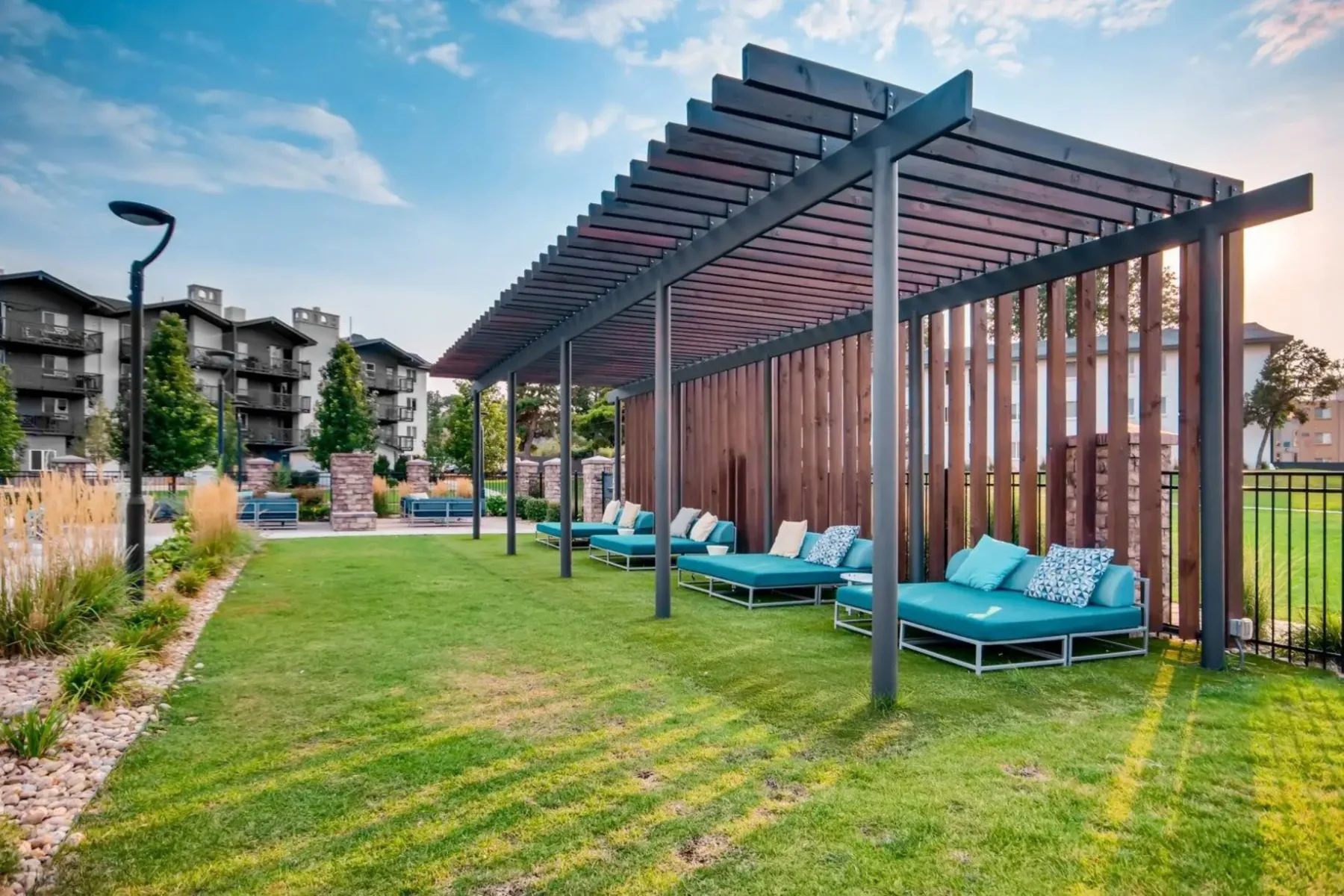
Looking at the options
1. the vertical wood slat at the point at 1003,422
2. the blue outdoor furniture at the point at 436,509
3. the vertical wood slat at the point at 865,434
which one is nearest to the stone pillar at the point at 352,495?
the blue outdoor furniture at the point at 436,509

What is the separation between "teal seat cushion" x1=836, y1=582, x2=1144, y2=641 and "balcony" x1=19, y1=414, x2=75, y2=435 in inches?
1454

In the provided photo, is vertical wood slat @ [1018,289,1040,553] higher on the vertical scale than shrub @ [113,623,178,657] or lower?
higher

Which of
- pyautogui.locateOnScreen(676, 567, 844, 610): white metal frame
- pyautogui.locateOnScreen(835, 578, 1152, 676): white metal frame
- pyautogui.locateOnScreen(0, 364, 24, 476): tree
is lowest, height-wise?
pyautogui.locateOnScreen(676, 567, 844, 610): white metal frame

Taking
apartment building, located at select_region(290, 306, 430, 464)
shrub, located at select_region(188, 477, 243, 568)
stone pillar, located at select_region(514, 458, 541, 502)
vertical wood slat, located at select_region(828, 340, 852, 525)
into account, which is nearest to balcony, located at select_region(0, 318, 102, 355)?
apartment building, located at select_region(290, 306, 430, 464)

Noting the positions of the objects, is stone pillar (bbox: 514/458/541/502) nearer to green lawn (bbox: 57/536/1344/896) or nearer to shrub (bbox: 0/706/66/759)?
green lawn (bbox: 57/536/1344/896)

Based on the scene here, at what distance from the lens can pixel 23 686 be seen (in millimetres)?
4293

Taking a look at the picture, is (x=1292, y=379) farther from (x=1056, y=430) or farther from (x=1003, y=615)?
(x=1003, y=615)

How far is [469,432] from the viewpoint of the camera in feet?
89.0

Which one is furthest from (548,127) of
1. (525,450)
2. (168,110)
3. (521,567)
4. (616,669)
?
(525,450)

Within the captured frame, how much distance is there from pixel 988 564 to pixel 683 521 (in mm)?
5860

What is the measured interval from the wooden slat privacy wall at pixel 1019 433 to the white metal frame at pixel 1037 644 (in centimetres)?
39

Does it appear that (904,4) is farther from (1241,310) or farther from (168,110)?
(168,110)

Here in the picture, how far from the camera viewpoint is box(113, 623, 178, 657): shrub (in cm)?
499

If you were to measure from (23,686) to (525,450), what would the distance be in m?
32.5
